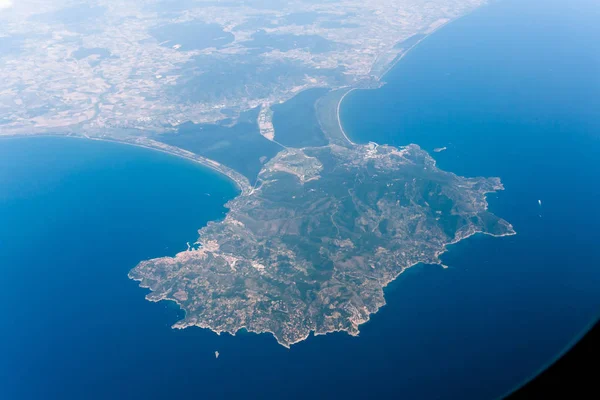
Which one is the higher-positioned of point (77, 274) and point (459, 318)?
point (459, 318)

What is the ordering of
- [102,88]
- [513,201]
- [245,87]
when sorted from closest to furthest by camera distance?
[513,201] < [245,87] < [102,88]

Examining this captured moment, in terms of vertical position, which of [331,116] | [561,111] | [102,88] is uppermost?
[561,111]

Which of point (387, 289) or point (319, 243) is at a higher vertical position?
point (387, 289)

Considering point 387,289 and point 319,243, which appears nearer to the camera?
point 387,289

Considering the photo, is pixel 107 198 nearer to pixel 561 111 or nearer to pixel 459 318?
pixel 459 318

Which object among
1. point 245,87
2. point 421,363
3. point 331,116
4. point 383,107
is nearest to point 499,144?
point 383,107

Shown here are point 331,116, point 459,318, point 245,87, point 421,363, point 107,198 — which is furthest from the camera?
point 245,87

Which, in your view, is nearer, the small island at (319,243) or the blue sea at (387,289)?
the blue sea at (387,289)

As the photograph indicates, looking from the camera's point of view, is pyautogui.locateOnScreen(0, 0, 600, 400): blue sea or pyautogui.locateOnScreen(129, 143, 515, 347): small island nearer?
pyautogui.locateOnScreen(0, 0, 600, 400): blue sea
